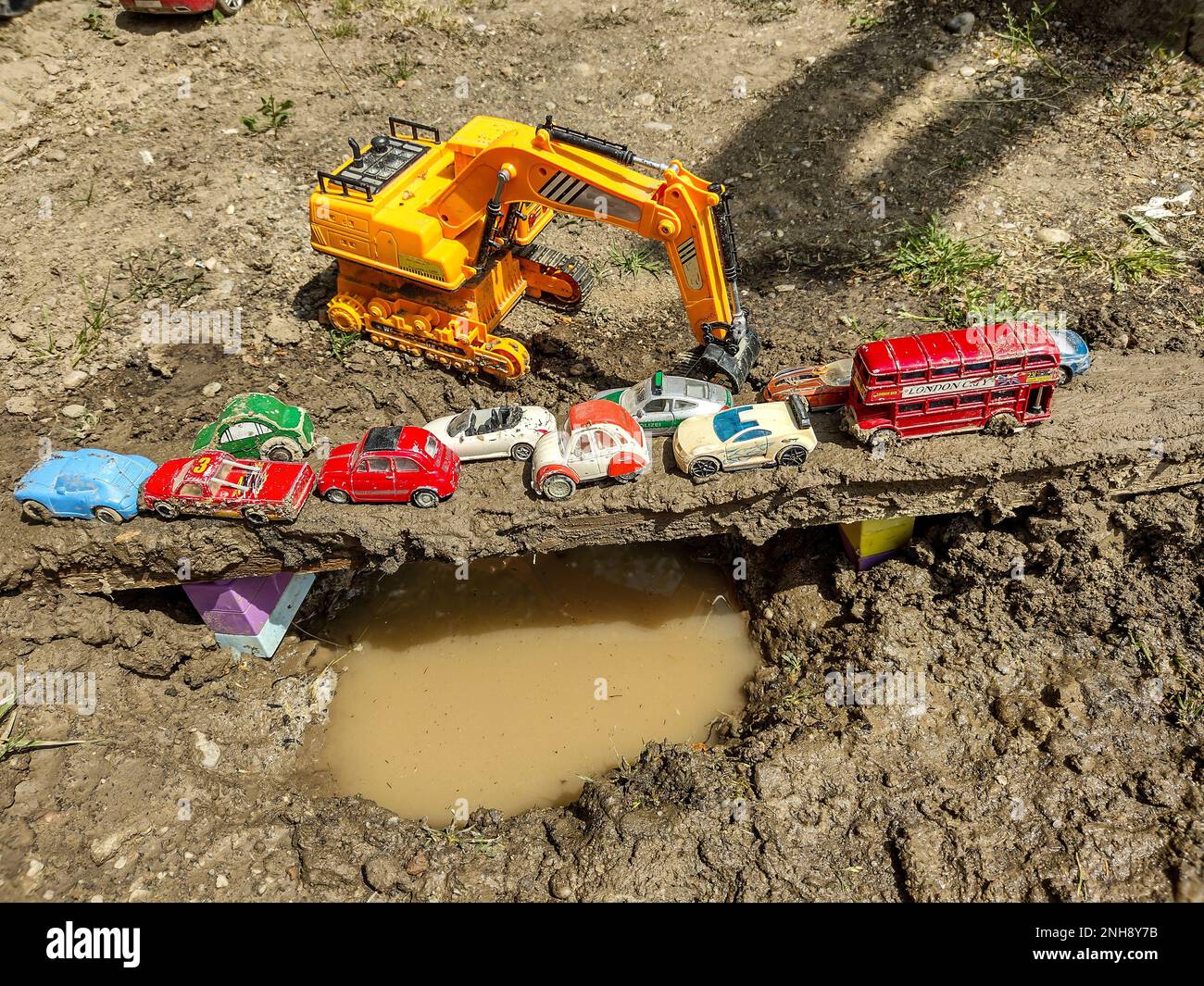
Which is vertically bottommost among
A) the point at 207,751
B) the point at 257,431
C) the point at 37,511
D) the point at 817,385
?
the point at 207,751

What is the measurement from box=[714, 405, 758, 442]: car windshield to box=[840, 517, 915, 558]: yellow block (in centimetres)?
192

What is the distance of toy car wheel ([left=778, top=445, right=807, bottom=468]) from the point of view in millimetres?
8906

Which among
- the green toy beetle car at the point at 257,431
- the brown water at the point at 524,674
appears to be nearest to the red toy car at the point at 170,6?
the green toy beetle car at the point at 257,431

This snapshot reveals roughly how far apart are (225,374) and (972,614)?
9.98 m

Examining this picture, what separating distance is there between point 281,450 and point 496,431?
2.51 meters

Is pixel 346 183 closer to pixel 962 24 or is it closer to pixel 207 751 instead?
pixel 207 751

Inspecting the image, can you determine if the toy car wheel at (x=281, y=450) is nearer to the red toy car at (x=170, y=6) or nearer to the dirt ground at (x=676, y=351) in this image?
the dirt ground at (x=676, y=351)

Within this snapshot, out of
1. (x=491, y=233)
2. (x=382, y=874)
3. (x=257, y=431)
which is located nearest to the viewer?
(x=382, y=874)

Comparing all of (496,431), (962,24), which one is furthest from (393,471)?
(962,24)

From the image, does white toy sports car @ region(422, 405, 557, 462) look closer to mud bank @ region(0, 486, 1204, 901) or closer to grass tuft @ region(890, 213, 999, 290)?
mud bank @ region(0, 486, 1204, 901)

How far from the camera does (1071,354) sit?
920 centimetres

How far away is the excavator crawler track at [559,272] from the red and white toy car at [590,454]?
11.5 ft

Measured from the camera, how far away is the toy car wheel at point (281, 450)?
31.8 feet

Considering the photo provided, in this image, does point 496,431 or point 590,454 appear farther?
point 496,431
